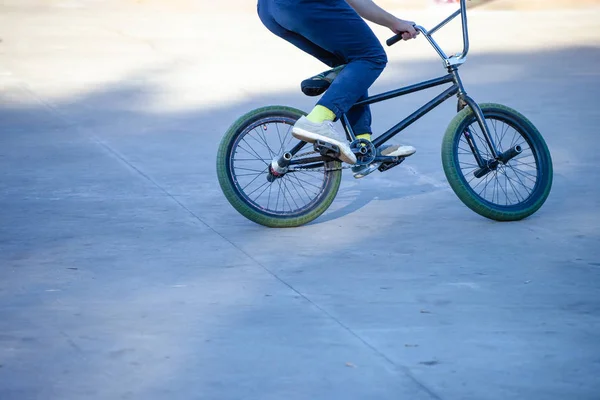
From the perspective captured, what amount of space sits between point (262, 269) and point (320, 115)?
105 cm

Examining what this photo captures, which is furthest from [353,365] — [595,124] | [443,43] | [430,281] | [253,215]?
[443,43]

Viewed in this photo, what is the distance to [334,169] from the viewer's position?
6.19 metres

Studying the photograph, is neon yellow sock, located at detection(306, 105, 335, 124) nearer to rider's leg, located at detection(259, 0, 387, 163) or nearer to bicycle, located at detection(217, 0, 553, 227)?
rider's leg, located at detection(259, 0, 387, 163)

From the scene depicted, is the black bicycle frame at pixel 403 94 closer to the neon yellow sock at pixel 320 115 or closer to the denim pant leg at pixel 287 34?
the neon yellow sock at pixel 320 115

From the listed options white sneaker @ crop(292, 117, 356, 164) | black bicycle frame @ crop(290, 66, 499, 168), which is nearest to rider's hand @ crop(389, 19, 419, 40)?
black bicycle frame @ crop(290, 66, 499, 168)

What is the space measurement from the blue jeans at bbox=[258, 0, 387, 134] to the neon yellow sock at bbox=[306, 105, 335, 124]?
2 centimetres

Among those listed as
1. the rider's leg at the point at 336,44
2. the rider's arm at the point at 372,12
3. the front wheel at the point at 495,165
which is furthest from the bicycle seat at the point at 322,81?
the front wheel at the point at 495,165

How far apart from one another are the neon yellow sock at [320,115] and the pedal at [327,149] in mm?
121

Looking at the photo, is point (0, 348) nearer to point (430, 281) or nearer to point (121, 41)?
point (430, 281)

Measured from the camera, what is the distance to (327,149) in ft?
19.7

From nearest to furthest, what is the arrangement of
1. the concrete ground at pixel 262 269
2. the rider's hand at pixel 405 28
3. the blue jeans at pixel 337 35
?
1. the concrete ground at pixel 262 269
2. the blue jeans at pixel 337 35
3. the rider's hand at pixel 405 28

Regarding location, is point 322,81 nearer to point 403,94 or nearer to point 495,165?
point 403,94

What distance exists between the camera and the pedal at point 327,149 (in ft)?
19.5

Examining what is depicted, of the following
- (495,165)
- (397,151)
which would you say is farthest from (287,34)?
(495,165)
